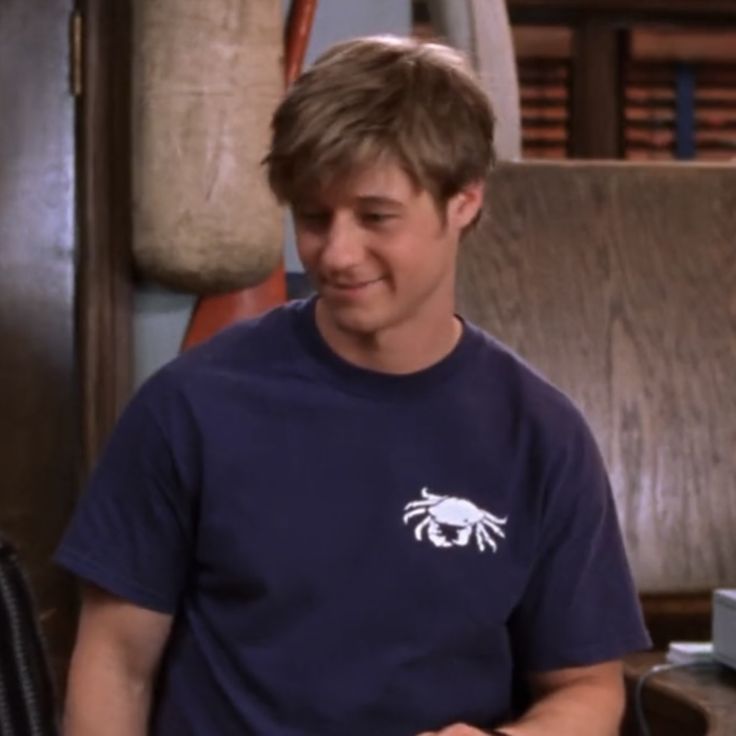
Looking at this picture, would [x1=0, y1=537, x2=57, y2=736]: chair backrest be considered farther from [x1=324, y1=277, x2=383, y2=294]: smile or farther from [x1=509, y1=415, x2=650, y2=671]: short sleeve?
[x1=509, y1=415, x2=650, y2=671]: short sleeve

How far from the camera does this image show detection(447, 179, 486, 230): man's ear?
1246 millimetres

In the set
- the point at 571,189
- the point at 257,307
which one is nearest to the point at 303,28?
the point at 257,307

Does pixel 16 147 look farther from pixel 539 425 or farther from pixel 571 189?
pixel 539 425

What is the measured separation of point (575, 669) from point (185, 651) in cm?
29

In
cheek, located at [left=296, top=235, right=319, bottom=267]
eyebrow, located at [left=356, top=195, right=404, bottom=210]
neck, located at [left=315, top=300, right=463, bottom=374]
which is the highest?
eyebrow, located at [left=356, top=195, right=404, bottom=210]

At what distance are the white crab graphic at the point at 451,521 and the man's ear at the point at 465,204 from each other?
19cm

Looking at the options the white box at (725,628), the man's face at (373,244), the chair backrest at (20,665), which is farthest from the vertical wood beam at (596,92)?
the chair backrest at (20,665)

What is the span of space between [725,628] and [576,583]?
24 centimetres

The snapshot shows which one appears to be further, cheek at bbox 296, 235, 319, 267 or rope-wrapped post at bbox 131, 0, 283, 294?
rope-wrapped post at bbox 131, 0, 283, 294

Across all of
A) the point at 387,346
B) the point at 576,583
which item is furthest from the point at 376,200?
the point at 576,583

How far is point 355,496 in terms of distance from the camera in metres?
1.24

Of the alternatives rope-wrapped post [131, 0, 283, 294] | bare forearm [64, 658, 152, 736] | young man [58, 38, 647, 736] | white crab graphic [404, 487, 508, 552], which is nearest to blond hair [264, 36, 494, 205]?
young man [58, 38, 647, 736]

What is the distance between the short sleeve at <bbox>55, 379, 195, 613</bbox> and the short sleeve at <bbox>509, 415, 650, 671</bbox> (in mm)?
258

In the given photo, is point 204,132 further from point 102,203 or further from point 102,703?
point 102,703
